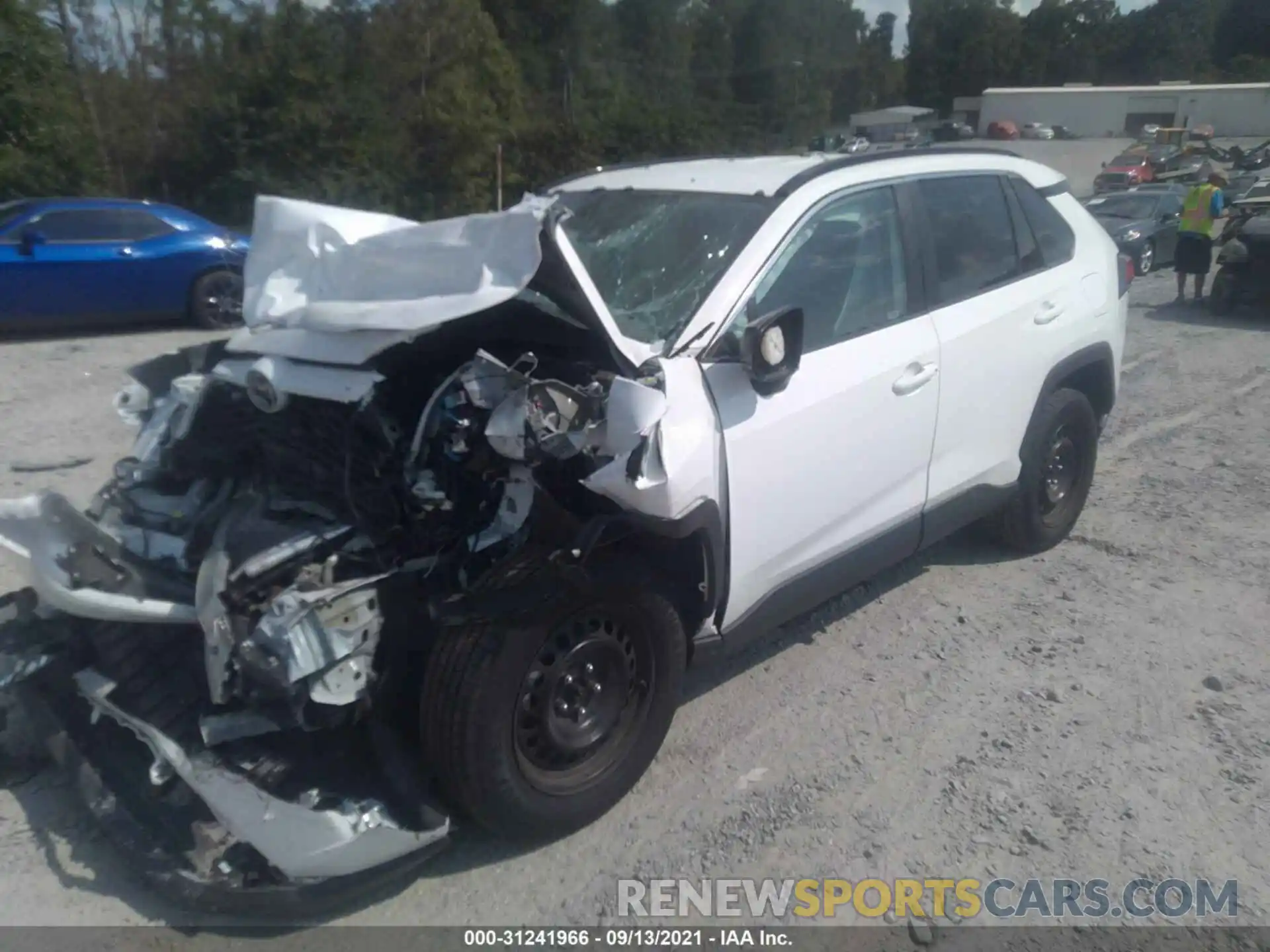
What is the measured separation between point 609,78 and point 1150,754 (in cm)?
3492

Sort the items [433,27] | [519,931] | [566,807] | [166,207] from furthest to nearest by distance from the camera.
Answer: [433,27] → [166,207] → [566,807] → [519,931]

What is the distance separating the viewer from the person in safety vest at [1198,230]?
1320 cm

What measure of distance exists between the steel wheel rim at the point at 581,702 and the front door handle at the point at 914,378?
1.44 meters

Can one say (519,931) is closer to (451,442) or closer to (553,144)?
(451,442)

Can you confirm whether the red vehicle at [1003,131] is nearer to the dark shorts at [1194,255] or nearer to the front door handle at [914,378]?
the dark shorts at [1194,255]

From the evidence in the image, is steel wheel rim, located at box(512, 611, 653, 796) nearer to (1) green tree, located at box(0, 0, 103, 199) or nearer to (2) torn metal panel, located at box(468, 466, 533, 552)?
(2) torn metal panel, located at box(468, 466, 533, 552)

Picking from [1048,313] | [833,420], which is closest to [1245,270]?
[1048,313]

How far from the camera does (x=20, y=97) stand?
1567cm

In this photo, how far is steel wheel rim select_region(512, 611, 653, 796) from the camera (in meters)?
3.17

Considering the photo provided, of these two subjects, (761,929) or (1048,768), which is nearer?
(761,929)

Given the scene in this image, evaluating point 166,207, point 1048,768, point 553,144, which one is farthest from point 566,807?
point 553,144

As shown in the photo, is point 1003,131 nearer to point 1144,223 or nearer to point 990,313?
point 1144,223

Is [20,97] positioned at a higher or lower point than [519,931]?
higher

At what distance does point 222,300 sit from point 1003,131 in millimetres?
46477
